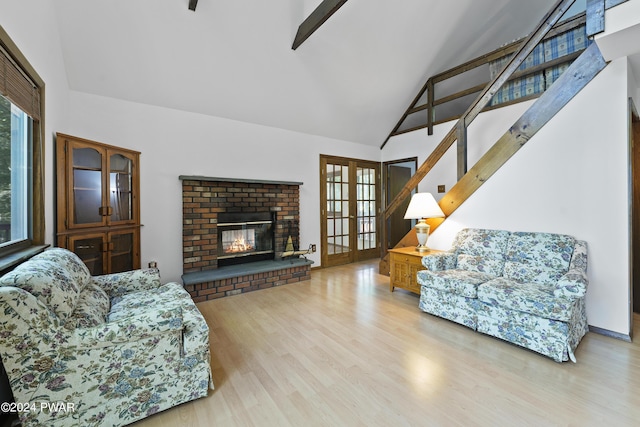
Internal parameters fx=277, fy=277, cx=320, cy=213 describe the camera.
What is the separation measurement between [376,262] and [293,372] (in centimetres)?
387

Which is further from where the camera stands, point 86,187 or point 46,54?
point 86,187

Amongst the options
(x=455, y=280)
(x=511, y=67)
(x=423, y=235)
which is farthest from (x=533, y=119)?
(x=455, y=280)

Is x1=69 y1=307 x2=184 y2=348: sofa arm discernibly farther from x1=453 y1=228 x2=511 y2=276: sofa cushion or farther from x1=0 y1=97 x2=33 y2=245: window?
x1=453 y1=228 x2=511 y2=276: sofa cushion

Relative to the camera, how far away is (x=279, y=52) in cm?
360

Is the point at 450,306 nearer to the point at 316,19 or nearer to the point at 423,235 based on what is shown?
the point at 423,235

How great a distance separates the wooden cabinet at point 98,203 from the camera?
8.30 feet

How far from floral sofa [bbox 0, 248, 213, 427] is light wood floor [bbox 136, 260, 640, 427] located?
190mm

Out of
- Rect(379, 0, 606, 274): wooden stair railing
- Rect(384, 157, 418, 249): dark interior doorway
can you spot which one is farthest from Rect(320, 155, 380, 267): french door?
Rect(379, 0, 606, 274): wooden stair railing

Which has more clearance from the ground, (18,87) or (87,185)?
(18,87)

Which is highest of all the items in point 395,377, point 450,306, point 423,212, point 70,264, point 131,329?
point 423,212

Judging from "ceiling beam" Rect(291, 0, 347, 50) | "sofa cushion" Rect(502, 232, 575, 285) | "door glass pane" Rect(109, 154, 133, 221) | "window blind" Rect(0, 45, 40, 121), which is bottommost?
"sofa cushion" Rect(502, 232, 575, 285)

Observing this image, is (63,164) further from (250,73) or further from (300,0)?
(300,0)

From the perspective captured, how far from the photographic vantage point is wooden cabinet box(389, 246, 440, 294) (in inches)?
135

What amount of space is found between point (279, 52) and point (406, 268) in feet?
10.6
